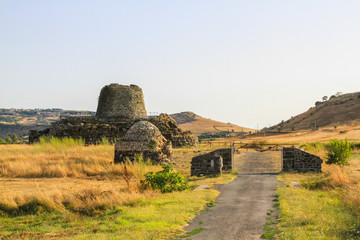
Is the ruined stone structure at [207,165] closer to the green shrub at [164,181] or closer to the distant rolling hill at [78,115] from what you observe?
the green shrub at [164,181]

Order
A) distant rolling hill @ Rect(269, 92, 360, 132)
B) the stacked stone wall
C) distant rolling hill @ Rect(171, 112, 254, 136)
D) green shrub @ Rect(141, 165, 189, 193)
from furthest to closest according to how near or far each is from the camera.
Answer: distant rolling hill @ Rect(171, 112, 254, 136) < distant rolling hill @ Rect(269, 92, 360, 132) < the stacked stone wall < green shrub @ Rect(141, 165, 189, 193)

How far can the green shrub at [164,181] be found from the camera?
1457 cm

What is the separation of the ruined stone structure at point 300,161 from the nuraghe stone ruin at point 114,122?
18614 millimetres

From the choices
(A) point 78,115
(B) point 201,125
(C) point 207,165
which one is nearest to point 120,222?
(C) point 207,165

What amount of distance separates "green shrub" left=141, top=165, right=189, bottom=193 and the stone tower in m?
24.5

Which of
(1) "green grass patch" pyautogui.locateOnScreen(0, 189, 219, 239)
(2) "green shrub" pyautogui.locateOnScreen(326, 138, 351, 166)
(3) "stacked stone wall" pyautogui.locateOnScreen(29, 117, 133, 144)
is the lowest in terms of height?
(1) "green grass patch" pyautogui.locateOnScreen(0, 189, 219, 239)

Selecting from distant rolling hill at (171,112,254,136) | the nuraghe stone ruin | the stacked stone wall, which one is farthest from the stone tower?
distant rolling hill at (171,112,254,136)

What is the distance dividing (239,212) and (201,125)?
143279 millimetres

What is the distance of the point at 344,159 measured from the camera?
21078mm

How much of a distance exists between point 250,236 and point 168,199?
486 centimetres

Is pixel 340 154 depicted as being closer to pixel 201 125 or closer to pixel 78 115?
pixel 201 125

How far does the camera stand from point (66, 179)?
18.0m

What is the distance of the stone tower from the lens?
39156 millimetres

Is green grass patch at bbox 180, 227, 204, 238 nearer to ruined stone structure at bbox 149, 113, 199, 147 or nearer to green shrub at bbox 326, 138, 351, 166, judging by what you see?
green shrub at bbox 326, 138, 351, 166
